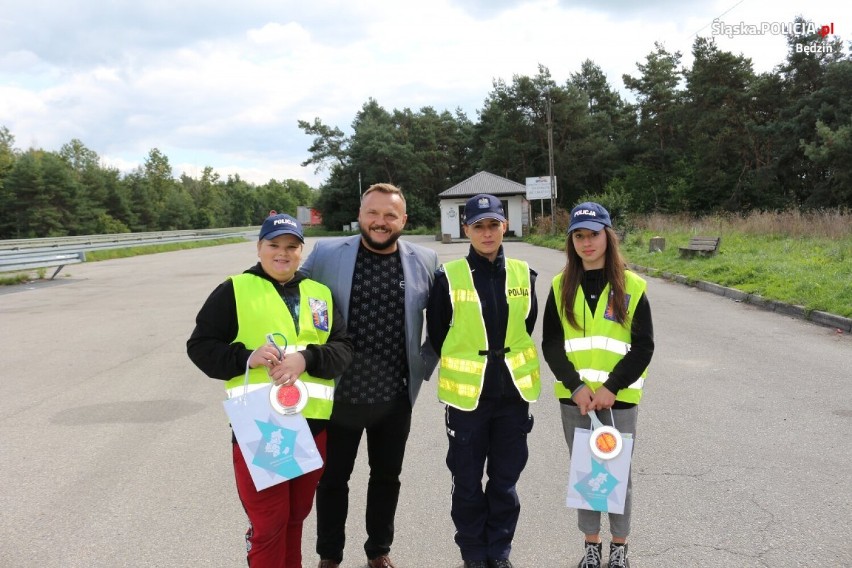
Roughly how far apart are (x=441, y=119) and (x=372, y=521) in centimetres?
7101

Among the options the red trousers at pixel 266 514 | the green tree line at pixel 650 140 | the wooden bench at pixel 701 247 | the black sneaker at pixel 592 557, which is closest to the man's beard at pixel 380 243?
the red trousers at pixel 266 514

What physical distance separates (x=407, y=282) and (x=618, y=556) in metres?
1.71

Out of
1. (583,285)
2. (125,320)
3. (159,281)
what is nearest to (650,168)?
(159,281)

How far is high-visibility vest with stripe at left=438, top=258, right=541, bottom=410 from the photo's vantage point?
9.80 ft

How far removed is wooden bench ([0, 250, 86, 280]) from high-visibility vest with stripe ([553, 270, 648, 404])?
18802 millimetres

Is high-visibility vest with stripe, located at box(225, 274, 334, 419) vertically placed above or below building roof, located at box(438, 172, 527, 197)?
below

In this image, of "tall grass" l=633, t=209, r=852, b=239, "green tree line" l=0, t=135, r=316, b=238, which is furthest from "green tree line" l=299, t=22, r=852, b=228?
"green tree line" l=0, t=135, r=316, b=238

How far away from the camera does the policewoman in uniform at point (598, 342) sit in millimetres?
2969

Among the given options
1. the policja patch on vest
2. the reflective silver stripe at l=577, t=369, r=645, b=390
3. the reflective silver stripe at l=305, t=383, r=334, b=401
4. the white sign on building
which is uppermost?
the white sign on building

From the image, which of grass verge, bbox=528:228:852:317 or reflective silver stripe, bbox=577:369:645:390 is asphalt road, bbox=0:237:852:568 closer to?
reflective silver stripe, bbox=577:369:645:390

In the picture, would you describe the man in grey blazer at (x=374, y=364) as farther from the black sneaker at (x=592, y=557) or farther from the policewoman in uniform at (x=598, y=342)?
the black sneaker at (x=592, y=557)

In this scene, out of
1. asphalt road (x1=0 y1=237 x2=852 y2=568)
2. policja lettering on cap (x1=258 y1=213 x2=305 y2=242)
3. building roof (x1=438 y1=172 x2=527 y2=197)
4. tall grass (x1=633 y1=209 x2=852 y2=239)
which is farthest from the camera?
building roof (x1=438 y1=172 x2=527 y2=197)

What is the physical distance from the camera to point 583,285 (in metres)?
3.12

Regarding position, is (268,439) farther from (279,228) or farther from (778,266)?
(778,266)
